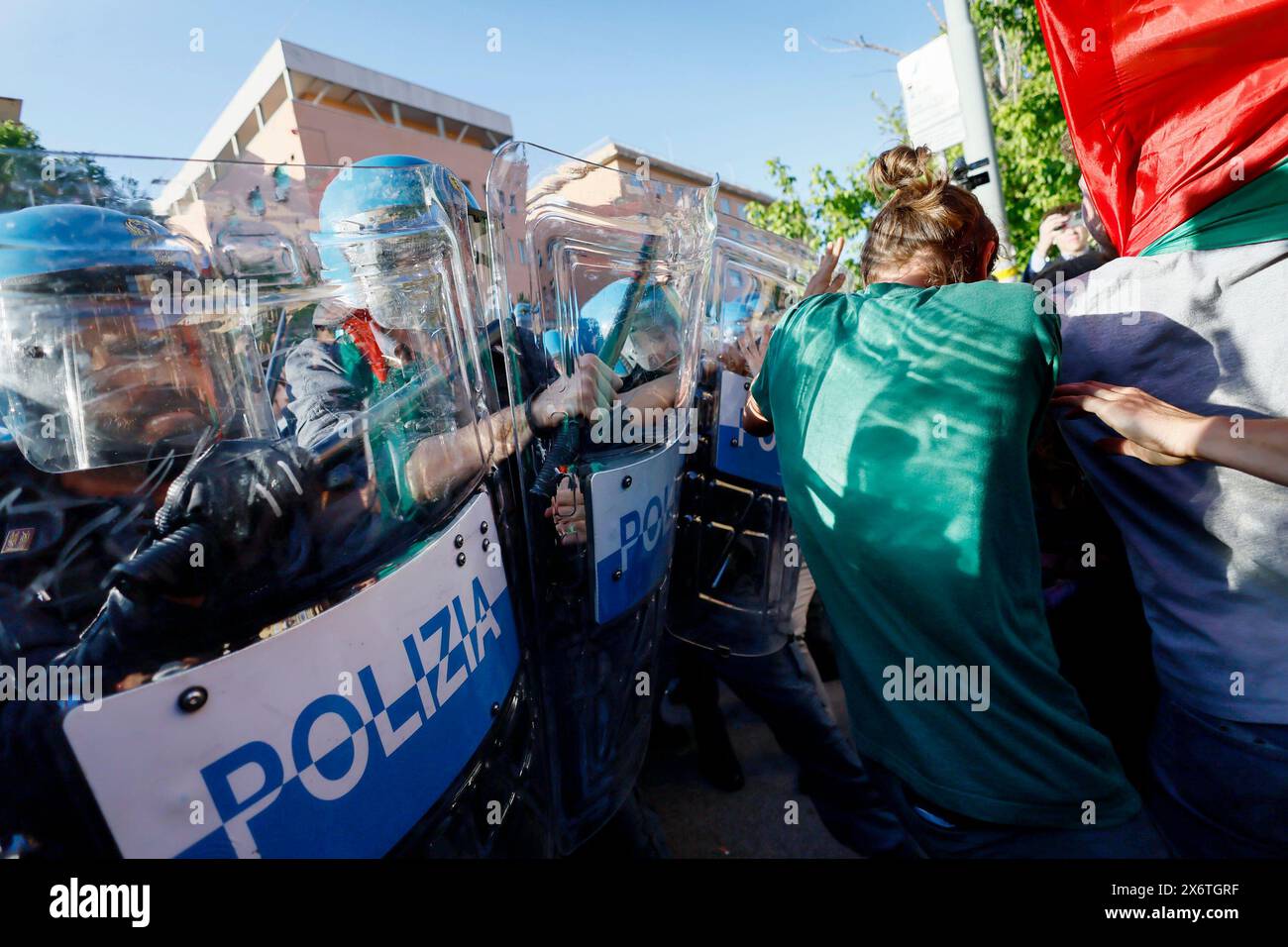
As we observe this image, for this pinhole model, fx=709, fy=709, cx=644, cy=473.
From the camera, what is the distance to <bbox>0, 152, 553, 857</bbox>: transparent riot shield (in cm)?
72

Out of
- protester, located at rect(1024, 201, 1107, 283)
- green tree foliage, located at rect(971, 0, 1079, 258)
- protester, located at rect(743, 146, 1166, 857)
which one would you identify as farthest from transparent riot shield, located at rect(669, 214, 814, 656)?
green tree foliage, located at rect(971, 0, 1079, 258)

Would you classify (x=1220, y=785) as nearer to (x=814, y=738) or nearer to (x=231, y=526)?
(x=814, y=738)

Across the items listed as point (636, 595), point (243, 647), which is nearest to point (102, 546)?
point (243, 647)

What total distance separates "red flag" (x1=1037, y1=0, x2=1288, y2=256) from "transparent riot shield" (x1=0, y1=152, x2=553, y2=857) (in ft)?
4.60

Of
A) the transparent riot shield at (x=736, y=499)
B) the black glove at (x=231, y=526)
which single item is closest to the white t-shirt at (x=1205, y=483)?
the transparent riot shield at (x=736, y=499)

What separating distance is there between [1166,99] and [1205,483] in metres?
0.81

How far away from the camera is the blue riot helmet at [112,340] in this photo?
82 centimetres

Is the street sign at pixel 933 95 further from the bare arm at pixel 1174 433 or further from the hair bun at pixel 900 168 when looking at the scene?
the bare arm at pixel 1174 433

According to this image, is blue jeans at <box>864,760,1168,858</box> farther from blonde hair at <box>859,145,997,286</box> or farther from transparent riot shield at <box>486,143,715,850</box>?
blonde hair at <box>859,145,997,286</box>

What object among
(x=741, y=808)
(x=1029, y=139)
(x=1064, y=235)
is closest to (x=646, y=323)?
(x=741, y=808)

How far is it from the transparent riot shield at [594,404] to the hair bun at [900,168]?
0.41 meters
